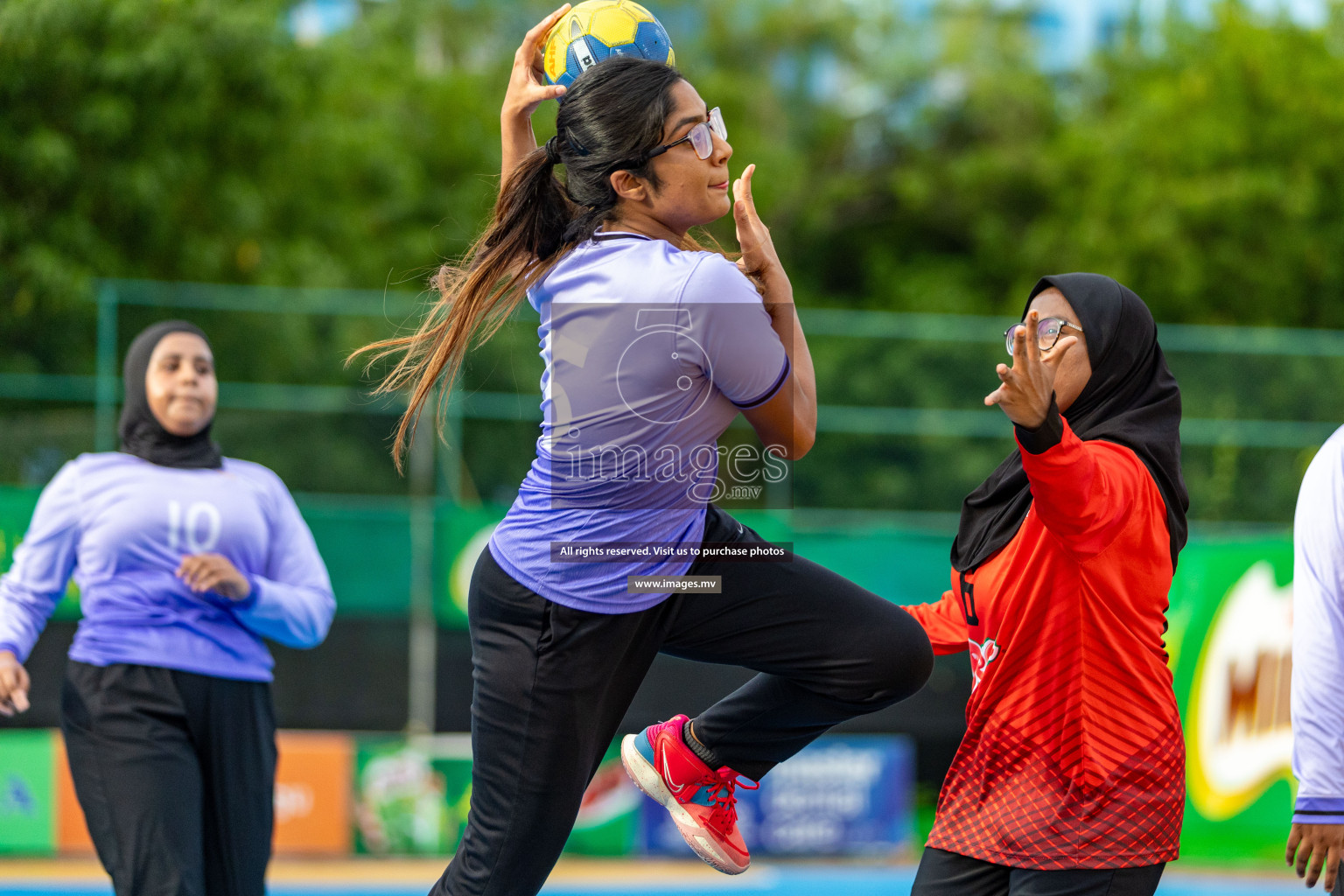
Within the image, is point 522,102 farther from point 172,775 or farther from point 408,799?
point 408,799

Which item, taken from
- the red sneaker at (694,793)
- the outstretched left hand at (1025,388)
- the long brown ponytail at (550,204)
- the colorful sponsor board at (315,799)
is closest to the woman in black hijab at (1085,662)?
the outstretched left hand at (1025,388)

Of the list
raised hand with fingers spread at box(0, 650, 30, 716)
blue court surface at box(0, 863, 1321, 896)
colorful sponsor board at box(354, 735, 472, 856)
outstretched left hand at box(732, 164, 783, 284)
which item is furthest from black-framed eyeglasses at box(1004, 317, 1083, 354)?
colorful sponsor board at box(354, 735, 472, 856)

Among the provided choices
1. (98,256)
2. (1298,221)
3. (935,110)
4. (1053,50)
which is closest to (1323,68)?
(1298,221)

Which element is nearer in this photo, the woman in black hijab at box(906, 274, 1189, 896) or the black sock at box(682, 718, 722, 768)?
the woman in black hijab at box(906, 274, 1189, 896)

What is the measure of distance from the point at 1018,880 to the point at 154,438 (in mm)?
3124

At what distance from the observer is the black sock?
10.9 ft

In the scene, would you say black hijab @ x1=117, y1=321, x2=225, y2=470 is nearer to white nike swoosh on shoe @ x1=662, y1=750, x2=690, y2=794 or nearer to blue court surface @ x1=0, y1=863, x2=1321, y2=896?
white nike swoosh on shoe @ x1=662, y1=750, x2=690, y2=794

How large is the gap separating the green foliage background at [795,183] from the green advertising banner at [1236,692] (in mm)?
3711

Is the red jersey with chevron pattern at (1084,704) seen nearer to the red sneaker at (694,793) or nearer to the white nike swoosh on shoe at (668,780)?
the red sneaker at (694,793)

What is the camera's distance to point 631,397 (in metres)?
2.90

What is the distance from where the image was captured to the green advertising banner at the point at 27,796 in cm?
901

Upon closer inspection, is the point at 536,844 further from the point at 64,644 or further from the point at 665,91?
the point at 64,644

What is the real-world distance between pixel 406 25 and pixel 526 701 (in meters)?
23.7

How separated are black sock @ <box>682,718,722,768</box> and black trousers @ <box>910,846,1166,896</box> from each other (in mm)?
537
